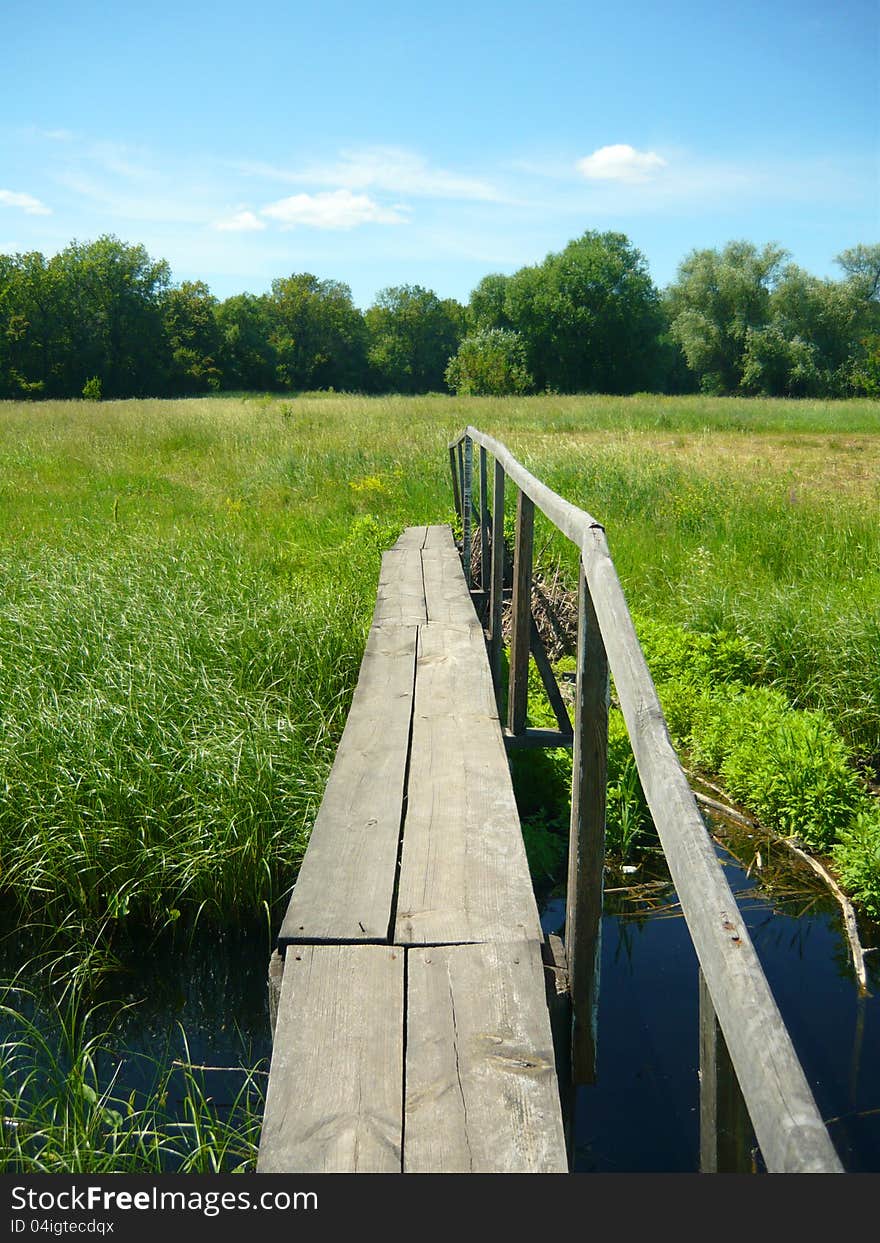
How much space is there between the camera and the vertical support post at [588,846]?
228 cm

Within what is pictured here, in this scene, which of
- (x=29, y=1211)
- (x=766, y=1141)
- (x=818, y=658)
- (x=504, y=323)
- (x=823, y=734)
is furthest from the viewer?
(x=504, y=323)

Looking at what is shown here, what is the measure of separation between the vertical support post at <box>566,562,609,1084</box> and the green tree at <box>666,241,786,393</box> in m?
51.7

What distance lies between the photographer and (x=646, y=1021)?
10.6 ft

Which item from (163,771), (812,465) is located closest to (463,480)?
(163,771)

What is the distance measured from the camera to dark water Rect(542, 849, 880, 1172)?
269 centimetres

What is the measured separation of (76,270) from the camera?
56.0 meters

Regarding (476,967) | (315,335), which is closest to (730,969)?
(476,967)

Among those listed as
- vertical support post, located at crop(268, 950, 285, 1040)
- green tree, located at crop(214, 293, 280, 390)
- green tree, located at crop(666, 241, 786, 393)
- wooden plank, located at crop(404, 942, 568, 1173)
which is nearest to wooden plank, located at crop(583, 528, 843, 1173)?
wooden plank, located at crop(404, 942, 568, 1173)

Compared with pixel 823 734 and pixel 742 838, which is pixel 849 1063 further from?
pixel 823 734

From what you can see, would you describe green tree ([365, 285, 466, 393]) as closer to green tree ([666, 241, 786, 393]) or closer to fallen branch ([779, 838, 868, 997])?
green tree ([666, 241, 786, 393])

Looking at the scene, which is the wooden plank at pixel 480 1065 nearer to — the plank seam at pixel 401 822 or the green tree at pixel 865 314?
the plank seam at pixel 401 822

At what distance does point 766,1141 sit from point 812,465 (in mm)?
14660

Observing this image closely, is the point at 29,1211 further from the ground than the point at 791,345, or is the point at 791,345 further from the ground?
the point at 791,345

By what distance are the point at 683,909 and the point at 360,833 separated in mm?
1525
